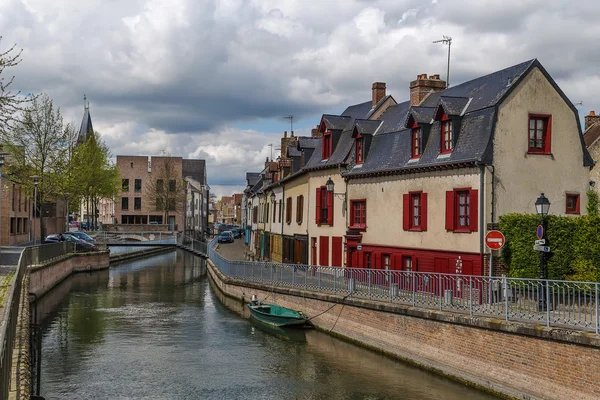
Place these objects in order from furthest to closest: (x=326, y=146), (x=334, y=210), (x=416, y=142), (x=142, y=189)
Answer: (x=142, y=189) < (x=326, y=146) < (x=334, y=210) < (x=416, y=142)

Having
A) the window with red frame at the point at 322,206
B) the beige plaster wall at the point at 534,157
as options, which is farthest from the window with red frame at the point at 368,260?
the beige plaster wall at the point at 534,157

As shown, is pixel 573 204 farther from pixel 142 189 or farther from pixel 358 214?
pixel 142 189

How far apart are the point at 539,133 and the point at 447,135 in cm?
341

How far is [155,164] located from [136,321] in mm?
68264

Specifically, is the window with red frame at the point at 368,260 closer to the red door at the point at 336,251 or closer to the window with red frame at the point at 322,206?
the red door at the point at 336,251

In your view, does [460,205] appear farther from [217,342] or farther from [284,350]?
[217,342]

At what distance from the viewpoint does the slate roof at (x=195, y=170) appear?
413ft

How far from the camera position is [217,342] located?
921 inches

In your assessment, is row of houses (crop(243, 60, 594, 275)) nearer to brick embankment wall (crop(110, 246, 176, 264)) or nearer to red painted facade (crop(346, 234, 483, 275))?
red painted facade (crop(346, 234, 483, 275))

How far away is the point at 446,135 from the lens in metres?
24.2

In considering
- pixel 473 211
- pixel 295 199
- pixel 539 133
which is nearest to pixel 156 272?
pixel 295 199

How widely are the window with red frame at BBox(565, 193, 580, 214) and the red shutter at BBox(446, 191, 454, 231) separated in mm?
4584

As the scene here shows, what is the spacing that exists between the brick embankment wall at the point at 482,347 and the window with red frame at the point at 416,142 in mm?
7176

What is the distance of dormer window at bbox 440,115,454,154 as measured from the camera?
23703 millimetres
